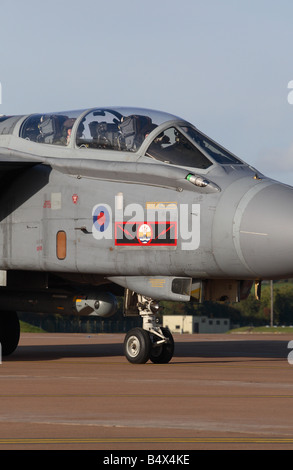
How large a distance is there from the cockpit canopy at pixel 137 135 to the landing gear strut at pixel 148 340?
2702mm

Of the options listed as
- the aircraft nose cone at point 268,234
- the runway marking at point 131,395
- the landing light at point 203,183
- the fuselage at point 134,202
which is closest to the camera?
the runway marking at point 131,395

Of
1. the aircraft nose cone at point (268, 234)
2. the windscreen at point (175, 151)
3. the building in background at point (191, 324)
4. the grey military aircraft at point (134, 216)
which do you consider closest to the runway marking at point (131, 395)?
the aircraft nose cone at point (268, 234)

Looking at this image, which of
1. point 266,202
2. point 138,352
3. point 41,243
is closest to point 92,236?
point 41,243

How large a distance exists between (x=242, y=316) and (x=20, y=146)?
117 m

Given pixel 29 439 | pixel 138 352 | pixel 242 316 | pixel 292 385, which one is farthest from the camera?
pixel 242 316

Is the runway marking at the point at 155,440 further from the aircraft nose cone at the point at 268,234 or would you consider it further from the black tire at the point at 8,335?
the black tire at the point at 8,335

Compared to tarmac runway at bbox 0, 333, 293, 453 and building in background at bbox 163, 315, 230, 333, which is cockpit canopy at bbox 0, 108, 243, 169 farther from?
building in background at bbox 163, 315, 230, 333

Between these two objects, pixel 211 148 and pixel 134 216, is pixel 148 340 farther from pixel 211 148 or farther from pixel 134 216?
pixel 211 148

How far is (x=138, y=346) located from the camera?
16.0 m

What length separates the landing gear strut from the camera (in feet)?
52.4

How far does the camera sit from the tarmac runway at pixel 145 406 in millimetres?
7633

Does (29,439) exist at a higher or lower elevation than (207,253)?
lower
